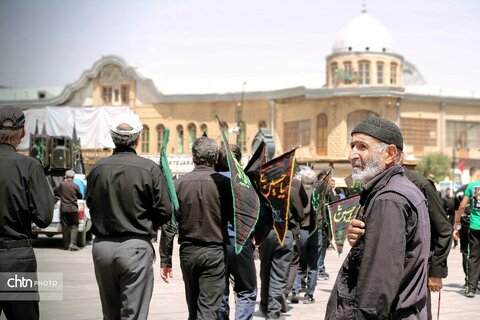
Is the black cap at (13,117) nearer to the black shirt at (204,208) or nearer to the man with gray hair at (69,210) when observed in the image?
the black shirt at (204,208)

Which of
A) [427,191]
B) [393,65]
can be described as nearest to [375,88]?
[393,65]

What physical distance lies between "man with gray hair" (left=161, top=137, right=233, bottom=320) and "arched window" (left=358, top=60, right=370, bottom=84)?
5476 cm

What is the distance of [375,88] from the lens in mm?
59250

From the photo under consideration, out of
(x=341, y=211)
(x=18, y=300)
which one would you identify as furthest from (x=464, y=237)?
(x=18, y=300)

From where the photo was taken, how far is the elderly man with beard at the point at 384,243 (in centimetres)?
384

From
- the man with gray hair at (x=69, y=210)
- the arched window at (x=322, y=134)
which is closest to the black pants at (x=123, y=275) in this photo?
the man with gray hair at (x=69, y=210)

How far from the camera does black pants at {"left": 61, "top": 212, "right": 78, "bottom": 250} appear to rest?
754 inches

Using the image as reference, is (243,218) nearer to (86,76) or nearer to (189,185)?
(189,185)

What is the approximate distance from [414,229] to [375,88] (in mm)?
56175

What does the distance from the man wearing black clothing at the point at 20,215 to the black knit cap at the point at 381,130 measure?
2.35 meters

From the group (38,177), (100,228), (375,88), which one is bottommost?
(100,228)

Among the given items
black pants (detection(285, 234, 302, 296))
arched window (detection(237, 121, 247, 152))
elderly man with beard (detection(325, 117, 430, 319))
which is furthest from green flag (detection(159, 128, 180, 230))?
arched window (detection(237, 121, 247, 152))

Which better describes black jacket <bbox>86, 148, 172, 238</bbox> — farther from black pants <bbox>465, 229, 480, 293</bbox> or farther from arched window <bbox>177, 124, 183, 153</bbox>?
arched window <bbox>177, 124, 183, 153</bbox>

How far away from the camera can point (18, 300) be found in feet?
18.2
